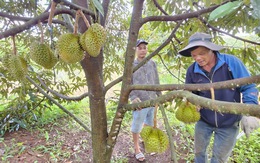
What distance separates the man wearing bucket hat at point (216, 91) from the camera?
1156 millimetres

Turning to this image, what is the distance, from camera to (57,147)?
2.29 metres

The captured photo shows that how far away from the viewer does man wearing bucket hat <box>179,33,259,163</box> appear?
116 centimetres

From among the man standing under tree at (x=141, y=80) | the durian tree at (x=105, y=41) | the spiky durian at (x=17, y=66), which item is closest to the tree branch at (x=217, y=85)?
the durian tree at (x=105, y=41)

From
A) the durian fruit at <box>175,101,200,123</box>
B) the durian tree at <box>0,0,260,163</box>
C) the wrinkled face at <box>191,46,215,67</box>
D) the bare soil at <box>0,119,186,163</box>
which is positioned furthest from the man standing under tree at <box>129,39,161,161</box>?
the durian fruit at <box>175,101,200,123</box>

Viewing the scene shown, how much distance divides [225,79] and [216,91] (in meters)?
0.10

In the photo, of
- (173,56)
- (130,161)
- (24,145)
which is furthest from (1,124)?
(173,56)

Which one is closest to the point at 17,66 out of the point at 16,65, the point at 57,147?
the point at 16,65

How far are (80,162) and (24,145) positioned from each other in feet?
2.21

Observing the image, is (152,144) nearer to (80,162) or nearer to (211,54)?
(211,54)

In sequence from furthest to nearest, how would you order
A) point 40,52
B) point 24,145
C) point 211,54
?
point 24,145 < point 211,54 < point 40,52

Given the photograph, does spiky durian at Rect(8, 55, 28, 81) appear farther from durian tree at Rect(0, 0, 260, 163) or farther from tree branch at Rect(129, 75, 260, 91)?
tree branch at Rect(129, 75, 260, 91)

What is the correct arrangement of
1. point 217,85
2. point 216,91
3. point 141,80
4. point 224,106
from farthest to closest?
1. point 141,80
2. point 216,91
3. point 217,85
4. point 224,106

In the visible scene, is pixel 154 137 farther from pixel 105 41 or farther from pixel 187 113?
pixel 105 41

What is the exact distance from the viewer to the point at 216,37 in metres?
1.42
